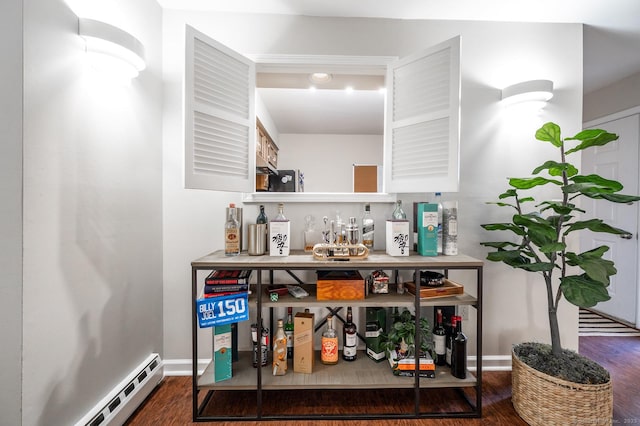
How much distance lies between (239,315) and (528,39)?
2.58 metres

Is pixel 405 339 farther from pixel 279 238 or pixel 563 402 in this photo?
pixel 279 238

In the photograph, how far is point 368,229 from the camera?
1803mm

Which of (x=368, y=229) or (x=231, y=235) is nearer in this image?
(x=231, y=235)

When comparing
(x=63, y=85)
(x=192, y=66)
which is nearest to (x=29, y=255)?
(x=63, y=85)

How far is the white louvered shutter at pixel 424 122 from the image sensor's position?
5.04 ft

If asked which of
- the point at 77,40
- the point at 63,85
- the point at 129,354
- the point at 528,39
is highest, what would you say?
the point at 528,39

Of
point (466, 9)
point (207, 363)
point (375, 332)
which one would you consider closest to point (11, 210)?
point (207, 363)

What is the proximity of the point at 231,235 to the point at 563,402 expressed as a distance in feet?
6.19

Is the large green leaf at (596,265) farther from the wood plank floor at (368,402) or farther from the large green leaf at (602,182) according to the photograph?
the wood plank floor at (368,402)

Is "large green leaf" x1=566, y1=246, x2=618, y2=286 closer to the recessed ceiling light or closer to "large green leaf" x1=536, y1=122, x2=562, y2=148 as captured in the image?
"large green leaf" x1=536, y1=122, x2=562, y2=148

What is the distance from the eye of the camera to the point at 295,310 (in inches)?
74.8

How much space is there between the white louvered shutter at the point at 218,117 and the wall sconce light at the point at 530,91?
65.8 inches

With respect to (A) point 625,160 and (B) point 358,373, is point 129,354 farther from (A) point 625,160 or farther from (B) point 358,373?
(A) point 625,160

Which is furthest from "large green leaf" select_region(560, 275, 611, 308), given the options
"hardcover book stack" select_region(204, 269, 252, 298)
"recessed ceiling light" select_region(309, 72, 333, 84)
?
"recessed ceiling light" select_region(309, 72, 333, 84)
